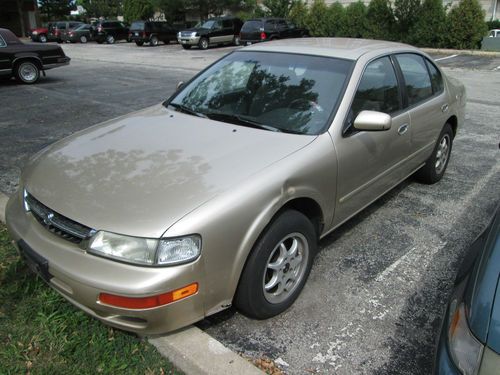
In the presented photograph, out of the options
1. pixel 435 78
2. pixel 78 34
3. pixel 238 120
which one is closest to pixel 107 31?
pixel 78 34

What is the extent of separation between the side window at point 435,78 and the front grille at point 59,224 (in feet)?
12.0

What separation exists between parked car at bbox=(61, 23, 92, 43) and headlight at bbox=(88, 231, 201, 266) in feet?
117

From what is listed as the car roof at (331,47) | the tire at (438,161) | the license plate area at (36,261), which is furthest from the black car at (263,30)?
the license plate area at (36,261)

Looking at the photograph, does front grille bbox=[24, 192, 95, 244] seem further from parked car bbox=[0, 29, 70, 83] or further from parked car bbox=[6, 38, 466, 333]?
parked car bbox=[0, 29, 70, 83]

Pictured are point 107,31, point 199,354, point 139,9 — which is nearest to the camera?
point 199,354

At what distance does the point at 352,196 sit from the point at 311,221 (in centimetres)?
45

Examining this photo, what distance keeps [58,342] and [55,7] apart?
55571mm

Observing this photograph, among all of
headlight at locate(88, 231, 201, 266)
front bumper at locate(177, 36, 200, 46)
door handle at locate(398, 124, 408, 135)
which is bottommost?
front bumper at locate(177, 36, 200, 46)

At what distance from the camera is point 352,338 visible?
2.64 m

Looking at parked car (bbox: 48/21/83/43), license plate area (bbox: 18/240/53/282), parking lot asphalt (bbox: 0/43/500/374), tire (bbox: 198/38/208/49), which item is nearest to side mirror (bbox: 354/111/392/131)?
parking lot asphalt (bbox: 0/43/500/374)

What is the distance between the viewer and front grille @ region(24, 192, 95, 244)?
7.54ft

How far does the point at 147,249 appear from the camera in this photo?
7.06ft

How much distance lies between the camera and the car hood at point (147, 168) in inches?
89.8

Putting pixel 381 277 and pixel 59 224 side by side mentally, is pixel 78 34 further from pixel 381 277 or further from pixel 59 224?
pixel 381 277
